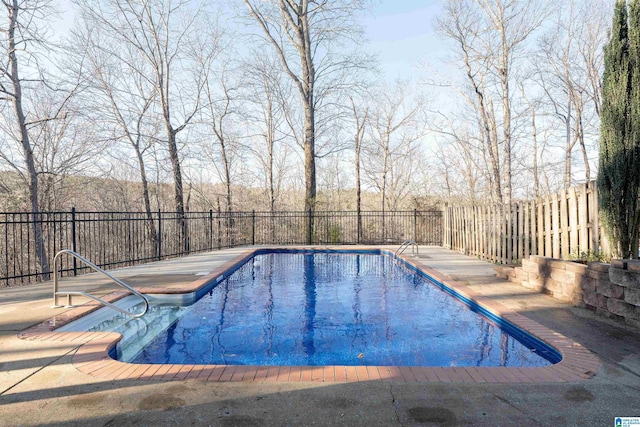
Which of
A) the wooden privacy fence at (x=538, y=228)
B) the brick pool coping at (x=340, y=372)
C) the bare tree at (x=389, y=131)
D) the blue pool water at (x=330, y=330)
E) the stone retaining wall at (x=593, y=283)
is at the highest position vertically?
the bare tree at (x=389, y=131)

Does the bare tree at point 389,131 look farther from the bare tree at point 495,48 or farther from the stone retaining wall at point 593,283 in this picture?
the stone retaining wall at point 593,283

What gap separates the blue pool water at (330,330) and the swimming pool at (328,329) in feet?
0.04

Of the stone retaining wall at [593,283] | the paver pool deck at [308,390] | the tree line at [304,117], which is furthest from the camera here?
the tree line at [304,117]

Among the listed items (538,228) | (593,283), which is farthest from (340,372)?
(538,228)

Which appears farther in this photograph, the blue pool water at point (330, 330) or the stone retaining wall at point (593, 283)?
the stone retaining wall at point (593, 283)

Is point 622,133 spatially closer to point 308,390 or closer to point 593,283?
point 593,283

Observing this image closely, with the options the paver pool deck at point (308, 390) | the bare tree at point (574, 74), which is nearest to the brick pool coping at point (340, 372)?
the paver pool deck at point (308, 390)

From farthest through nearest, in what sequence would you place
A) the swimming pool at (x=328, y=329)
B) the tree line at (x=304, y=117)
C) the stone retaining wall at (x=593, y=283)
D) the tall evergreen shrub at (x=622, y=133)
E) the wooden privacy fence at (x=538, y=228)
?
the tree line at (x=304, y=117), the wooden privacy fence at (x=538, y=228), the tall evergreen shrub at (x=622, y=133), the stone retaining wall at (x=593, y=283), the swimming pool at (x=328, y=329)

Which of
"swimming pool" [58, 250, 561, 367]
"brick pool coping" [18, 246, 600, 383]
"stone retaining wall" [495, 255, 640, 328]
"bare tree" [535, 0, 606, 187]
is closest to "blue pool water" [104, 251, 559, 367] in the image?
"swimming pool" [58, 250, 561, 367]

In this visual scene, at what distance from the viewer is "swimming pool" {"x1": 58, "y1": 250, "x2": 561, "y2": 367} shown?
3.60 metres

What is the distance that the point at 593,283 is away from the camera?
14.3ft

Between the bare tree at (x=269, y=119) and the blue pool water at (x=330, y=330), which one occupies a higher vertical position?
the bare tree at (x=269, y=119)

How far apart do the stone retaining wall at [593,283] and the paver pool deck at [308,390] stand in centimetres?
41

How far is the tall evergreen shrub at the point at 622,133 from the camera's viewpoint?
15.2 ft
